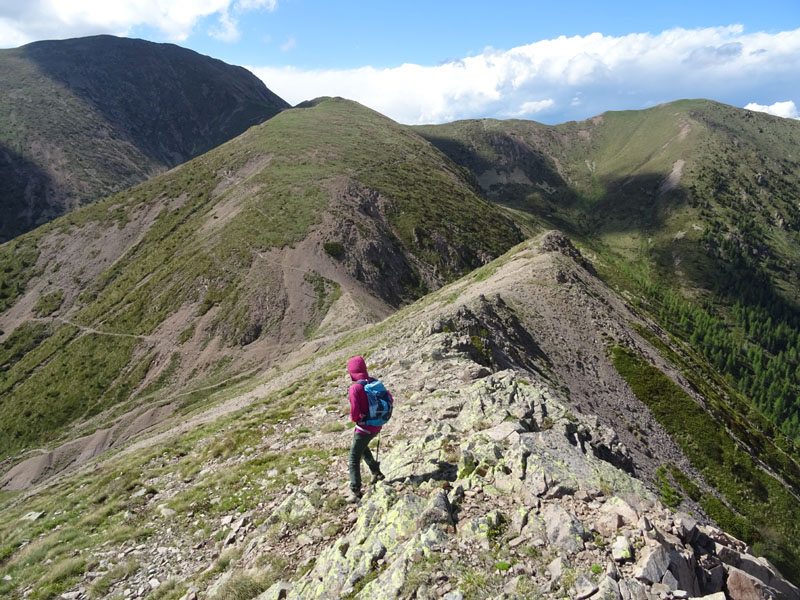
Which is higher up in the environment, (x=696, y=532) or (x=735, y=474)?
(x=696, y=532)

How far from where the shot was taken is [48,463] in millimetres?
60875

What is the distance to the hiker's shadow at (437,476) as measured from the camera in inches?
500

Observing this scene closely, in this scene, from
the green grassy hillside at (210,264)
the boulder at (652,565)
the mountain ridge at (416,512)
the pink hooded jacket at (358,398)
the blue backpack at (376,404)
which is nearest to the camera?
the boulder at (652,565)

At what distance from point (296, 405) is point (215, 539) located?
38.1 ft

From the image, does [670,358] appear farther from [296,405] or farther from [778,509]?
[296,405]

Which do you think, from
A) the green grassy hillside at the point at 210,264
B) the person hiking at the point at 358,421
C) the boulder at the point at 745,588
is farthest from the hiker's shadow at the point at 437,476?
the green grassy hillside at the point at 210,264

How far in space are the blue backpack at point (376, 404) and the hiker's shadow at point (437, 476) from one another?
6.08 ft

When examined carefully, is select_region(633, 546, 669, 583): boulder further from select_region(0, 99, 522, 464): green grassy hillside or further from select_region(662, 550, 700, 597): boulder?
select_region(0, 99, 522, 464): green grassy hillside

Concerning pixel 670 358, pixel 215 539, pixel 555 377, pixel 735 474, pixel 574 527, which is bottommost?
pixel 735 474

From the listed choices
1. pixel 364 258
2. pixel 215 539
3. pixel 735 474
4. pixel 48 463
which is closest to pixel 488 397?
pixel 215 539

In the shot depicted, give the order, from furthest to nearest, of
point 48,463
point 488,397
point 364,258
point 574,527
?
1. point 364,258
2. point 48,463
3. point 488,397
4. point 574,527

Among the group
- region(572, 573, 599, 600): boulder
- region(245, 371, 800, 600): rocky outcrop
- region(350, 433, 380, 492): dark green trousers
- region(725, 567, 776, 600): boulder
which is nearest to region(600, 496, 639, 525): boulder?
region(245, 371, 800, 600): rocky outcrop

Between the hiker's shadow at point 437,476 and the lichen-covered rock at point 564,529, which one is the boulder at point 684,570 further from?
the hiker's shadow at point 437,476

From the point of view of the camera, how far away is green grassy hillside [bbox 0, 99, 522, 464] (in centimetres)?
7650
